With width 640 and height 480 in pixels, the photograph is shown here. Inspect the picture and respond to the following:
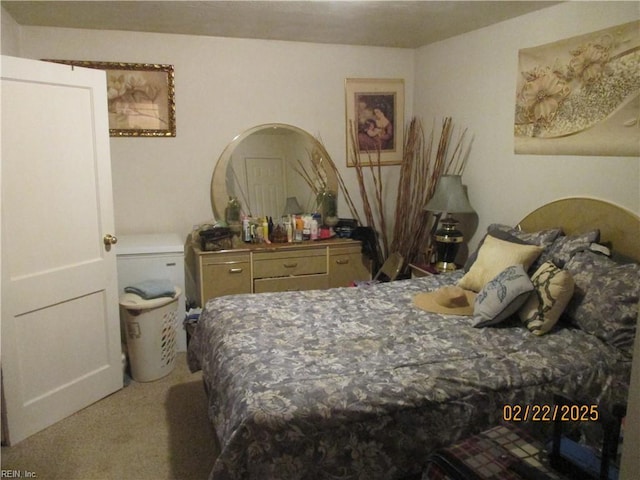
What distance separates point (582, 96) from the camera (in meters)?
2.69

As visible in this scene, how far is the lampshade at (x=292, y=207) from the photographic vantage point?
4.05 metres

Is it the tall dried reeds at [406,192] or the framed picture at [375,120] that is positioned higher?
→ the framed picture at [375,120]

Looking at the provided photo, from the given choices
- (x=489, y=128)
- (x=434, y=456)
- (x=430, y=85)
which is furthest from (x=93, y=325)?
(x=430, y=85)

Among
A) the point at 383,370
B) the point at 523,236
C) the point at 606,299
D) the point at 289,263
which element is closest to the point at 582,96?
the point at 523,236

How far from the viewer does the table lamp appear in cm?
338

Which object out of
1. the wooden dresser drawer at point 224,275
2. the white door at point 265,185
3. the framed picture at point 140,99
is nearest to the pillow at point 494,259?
the wooden dresser drawer at point 224,275

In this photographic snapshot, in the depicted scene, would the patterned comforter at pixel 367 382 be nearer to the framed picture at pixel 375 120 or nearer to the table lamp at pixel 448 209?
the table lamp at pixel 448 209

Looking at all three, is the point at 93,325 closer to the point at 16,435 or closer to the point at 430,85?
the point at 16,435

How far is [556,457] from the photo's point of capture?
5.07 ft

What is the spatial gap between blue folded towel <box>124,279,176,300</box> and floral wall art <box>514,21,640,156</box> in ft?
7.94

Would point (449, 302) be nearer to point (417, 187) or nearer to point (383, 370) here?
point (383, 370)

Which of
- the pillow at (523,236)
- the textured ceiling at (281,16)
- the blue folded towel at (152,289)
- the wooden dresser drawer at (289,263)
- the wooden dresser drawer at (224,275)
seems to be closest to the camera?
the pillow at (523,236)

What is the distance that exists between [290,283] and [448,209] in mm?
1290
